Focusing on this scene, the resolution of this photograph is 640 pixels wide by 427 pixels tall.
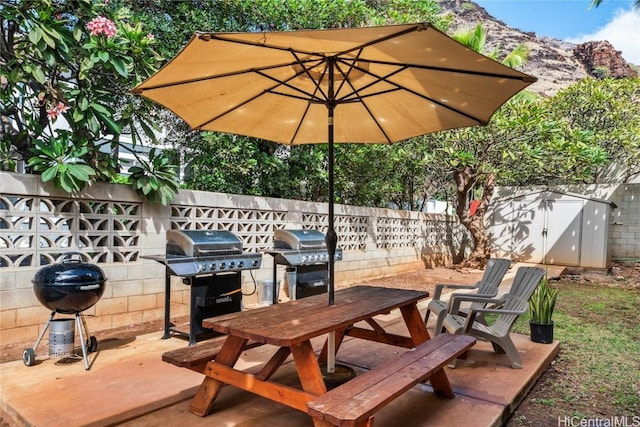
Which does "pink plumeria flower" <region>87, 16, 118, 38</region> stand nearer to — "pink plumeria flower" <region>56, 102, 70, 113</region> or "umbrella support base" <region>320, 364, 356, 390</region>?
"pink plumeria flower" <region>56, 102, 70, 113</region>

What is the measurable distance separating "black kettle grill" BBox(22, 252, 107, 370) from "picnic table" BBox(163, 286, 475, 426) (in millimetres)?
1381

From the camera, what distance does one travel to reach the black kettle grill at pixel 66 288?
3266mm

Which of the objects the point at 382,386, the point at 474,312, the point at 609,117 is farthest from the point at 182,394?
the point at 609,117

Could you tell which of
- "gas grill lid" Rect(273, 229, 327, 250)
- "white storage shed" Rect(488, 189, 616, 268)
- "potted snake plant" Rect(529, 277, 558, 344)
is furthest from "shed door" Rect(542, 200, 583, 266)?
"gas grill lid" Rect(273, 229, 327, 250)

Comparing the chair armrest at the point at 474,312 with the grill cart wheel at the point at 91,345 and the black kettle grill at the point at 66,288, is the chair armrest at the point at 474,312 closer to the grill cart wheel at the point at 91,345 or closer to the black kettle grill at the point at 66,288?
the black kettle grill at the point at 66,288

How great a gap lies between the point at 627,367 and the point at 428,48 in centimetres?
342

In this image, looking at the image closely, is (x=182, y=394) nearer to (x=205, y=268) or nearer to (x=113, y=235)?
(x=205, y=268)

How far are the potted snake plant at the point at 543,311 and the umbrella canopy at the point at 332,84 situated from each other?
71.2 inches

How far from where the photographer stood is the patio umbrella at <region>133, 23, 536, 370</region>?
7.37ft

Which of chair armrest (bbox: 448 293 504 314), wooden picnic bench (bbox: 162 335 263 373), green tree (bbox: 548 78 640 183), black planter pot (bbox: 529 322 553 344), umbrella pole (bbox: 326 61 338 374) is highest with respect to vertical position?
green tree (bbox: 548 78 640 183)

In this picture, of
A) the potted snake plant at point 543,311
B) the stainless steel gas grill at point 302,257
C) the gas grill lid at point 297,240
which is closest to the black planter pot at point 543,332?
the potted snake plant at point 543,311

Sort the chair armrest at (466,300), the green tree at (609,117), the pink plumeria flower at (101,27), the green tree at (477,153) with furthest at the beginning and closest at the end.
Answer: the green tree at (609,117) < the green tree at (477,153) < the pink plumeria flower at (101,27) < the chair armrest at (466,300)

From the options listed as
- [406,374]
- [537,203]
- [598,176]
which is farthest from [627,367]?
[598,176]

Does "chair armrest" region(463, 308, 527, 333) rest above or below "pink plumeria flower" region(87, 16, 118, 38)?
below
